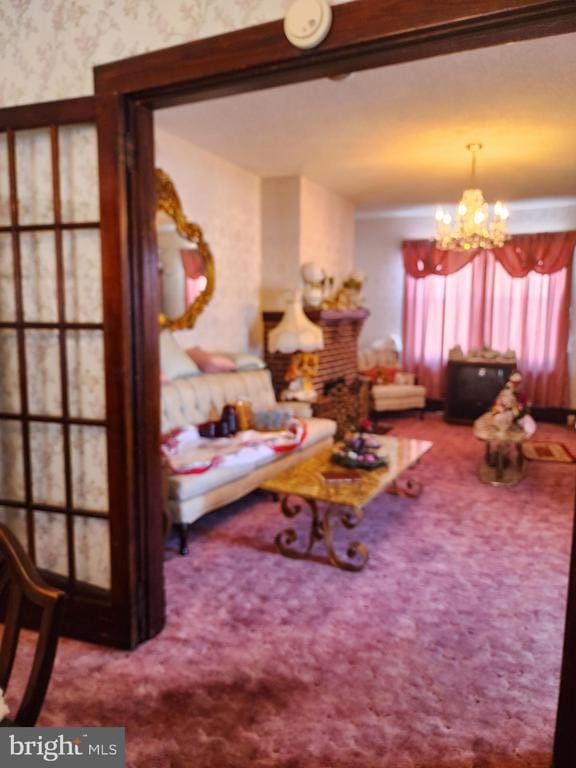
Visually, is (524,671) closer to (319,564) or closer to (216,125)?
(319,564)

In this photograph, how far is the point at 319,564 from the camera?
3088mm

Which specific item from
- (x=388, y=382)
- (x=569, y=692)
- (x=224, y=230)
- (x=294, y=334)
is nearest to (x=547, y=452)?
(x=388, y=382)

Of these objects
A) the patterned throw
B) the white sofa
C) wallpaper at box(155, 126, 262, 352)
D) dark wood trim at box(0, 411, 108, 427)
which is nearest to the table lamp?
the white sofa

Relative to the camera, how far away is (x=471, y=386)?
693 cm

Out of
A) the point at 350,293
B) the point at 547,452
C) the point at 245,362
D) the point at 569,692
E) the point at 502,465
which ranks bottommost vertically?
the point at 547,452

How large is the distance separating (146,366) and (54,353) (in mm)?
398

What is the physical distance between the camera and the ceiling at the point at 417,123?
3.12 m

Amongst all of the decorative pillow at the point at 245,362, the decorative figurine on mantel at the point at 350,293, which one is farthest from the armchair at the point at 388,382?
the decorative pillow at the point at 245,362

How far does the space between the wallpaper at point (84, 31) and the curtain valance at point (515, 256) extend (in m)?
5.96

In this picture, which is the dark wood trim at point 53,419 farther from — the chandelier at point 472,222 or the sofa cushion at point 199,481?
the chandelier at point 472,222

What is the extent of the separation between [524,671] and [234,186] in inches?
175

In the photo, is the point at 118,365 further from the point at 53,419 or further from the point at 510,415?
the point at 510,415

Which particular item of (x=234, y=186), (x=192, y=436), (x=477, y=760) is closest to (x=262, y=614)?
(x=477, y=760)

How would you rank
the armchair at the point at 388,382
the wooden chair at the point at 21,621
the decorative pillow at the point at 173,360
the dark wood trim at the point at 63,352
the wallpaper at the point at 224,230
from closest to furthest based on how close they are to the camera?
the wooden chair at the point at 21,621, the dark wood trim at the point at 63,352, the decorative pillow at the point at 173,360, the wallpaper at the point at 224,230, the armchair at the point at 388,382
